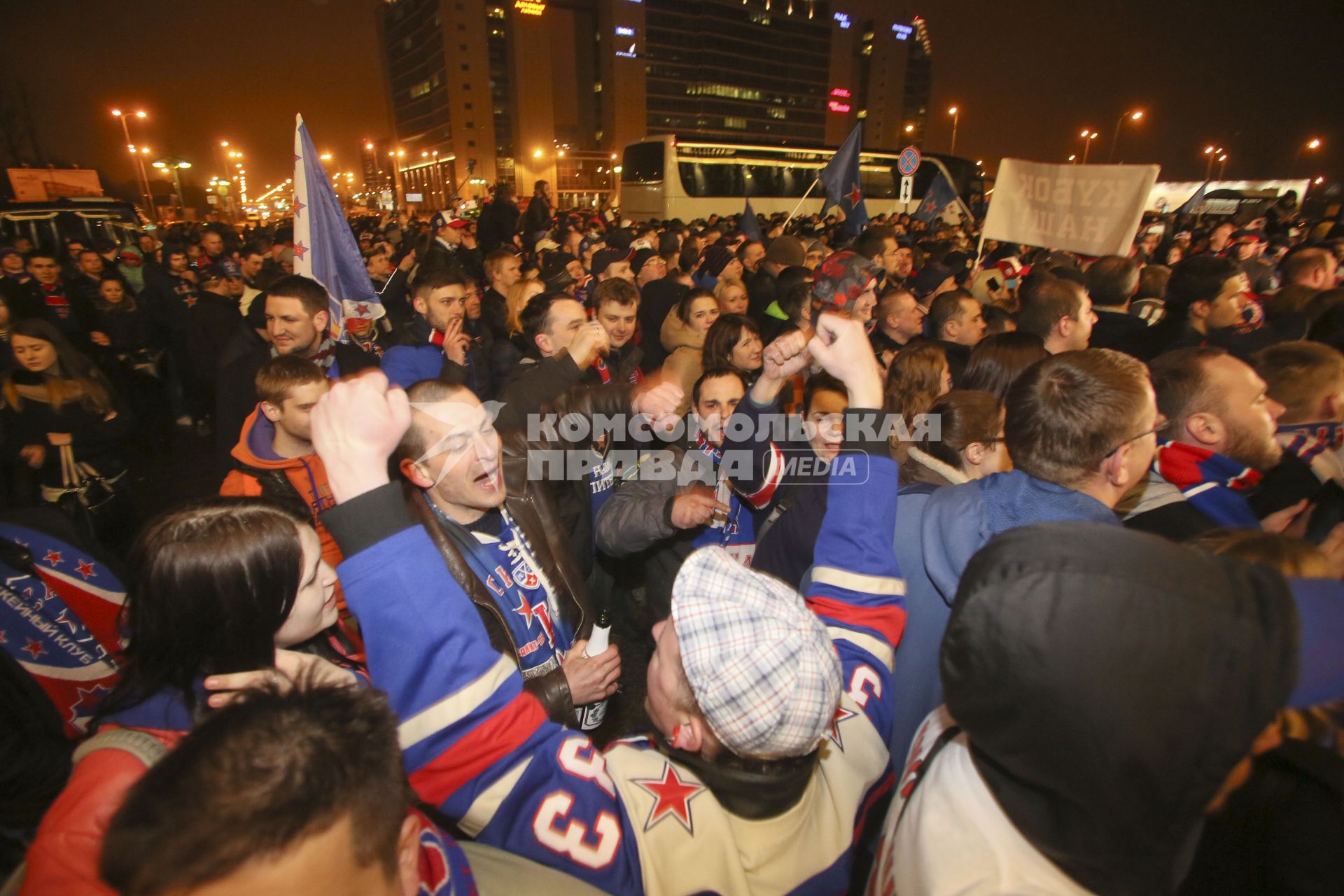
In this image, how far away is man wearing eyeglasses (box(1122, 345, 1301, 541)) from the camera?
217cm

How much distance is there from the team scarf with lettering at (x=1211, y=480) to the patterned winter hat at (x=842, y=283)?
3.07m

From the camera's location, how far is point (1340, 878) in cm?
100

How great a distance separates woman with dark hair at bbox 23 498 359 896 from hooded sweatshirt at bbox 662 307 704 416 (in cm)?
240

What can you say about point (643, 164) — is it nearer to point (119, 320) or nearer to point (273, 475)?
point (119, 320)

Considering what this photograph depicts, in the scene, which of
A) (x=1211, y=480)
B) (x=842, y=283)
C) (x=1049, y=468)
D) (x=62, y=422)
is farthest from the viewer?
(x=842, y=283)

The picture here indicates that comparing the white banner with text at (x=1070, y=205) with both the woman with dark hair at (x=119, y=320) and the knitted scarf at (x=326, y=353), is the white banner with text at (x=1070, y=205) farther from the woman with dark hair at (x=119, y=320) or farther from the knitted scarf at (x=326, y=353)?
the woman with dark hair at (x=119, y=320)

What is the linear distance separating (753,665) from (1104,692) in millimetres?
552

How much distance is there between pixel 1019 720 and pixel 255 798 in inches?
41.6

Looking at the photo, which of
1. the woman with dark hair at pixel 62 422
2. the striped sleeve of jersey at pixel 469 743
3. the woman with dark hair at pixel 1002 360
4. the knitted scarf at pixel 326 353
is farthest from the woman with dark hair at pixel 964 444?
the woman with dark hair at pixel 62 422

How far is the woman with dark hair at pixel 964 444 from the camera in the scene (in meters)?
2.57

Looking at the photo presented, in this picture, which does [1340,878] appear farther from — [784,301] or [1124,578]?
[784,301]

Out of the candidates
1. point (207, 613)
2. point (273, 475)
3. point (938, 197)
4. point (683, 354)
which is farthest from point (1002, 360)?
point (938, 197)

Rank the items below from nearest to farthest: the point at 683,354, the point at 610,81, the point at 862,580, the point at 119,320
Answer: the point at 862,580 → the point at 683,354 → the point at 119,320 → the point at 610,81

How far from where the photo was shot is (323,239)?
162 inches
